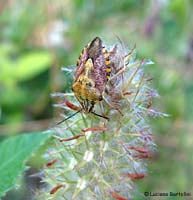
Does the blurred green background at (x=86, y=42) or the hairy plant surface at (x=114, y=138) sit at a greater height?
the blurred green background at (x=86, y=42)

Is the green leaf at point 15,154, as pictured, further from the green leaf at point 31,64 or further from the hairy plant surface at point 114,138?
the green leaf at point 31,64

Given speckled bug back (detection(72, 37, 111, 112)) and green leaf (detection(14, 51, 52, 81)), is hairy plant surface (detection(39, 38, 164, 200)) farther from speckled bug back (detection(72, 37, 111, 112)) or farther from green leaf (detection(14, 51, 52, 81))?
green leaf (detection(14, 51, 52, 81))

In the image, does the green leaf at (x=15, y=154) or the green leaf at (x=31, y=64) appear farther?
the green leaf at (x=31, y=64)

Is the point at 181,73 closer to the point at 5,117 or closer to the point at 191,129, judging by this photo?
the point at 191,129

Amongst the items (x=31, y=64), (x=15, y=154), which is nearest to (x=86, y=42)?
(x=31, y=64)

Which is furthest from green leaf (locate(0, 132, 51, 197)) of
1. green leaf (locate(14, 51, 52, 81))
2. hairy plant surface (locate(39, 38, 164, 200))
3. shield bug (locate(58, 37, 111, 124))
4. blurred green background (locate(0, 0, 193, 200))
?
green leaf (locate(14, 51, 52, 81))

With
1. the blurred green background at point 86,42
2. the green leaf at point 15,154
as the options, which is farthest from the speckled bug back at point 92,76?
the blurred green background at point 86,42

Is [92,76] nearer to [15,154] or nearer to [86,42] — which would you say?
[15,154]

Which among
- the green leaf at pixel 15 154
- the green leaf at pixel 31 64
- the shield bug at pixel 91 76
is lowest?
the green leaf at pixel 15 154

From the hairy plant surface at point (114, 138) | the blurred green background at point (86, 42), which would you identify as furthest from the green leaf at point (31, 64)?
the hairy plant surface at point (114, 138)
